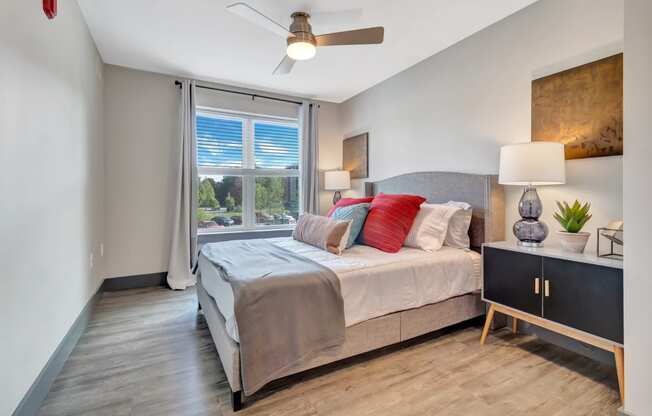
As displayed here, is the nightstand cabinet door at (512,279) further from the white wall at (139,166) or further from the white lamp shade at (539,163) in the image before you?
the white wall at (139,166)

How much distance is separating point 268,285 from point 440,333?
5.04 feet

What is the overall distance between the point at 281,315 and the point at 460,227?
172 centimetres

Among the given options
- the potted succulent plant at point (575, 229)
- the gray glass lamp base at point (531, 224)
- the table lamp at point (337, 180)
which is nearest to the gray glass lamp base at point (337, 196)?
the table lamp at point (337, 180)

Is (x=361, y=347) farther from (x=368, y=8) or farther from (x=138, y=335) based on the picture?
(x=368, y=8)

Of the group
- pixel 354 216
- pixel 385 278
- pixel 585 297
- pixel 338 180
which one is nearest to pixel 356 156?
pixel 338 180

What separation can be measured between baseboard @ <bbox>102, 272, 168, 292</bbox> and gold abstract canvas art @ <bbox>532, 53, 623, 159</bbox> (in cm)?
410

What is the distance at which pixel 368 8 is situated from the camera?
2.33 metres

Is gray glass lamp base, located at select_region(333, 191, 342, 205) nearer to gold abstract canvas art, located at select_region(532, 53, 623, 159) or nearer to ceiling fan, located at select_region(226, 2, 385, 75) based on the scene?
ceiling fan, located at select_region(226, 2, 385, 75)

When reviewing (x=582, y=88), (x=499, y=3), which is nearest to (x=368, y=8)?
(x=499, y=3)

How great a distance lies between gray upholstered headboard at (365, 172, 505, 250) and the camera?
2.46 m

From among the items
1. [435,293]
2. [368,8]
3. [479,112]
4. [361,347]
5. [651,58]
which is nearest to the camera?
[651,58]

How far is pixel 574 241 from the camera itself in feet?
6.07

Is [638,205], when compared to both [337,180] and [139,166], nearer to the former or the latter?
[337,180]

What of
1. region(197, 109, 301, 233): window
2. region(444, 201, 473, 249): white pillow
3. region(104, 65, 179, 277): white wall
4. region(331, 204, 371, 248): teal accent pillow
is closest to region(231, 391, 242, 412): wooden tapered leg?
region(331, 204, 371, 248): teal accent pillow
